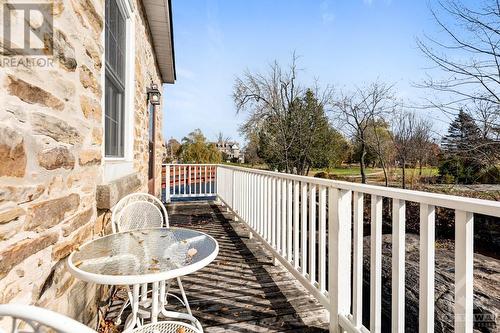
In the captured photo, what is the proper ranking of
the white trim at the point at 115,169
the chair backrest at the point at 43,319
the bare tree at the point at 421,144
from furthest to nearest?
the bare tree at the point at 421,144 < the white trim at the point at 115,169 < the chair backrest at the point at 43,319

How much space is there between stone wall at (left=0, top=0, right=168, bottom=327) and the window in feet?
1.81

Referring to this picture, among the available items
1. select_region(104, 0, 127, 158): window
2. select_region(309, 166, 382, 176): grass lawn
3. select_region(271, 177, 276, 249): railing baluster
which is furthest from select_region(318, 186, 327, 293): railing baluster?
select_region(309, 166, 382, 176): grass lawn

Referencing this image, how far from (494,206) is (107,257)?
5.49 feet

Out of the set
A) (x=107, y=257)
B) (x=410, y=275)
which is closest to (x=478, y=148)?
(x=410, y=275)

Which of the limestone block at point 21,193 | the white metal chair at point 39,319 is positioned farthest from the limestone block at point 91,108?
the white metal chair at point 39,319

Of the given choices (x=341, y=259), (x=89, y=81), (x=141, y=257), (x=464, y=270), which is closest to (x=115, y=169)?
(x=89, y=81)

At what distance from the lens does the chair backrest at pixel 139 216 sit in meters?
2.35

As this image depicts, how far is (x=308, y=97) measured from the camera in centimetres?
1478

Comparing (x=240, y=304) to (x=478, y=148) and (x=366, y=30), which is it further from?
(x=366, y=30)

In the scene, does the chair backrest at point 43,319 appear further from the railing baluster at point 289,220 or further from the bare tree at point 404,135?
the bare tree at point 404,135

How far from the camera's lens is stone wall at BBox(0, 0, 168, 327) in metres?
1.04

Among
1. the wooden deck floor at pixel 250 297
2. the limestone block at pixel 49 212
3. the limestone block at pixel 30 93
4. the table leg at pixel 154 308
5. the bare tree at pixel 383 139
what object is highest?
the bare tree at pixel 383 139

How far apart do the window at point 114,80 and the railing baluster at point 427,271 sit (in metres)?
2.64

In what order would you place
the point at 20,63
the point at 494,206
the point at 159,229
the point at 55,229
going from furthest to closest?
the point at 159,229, the point at 55,229, the point at 20,63, the point at 494,206
